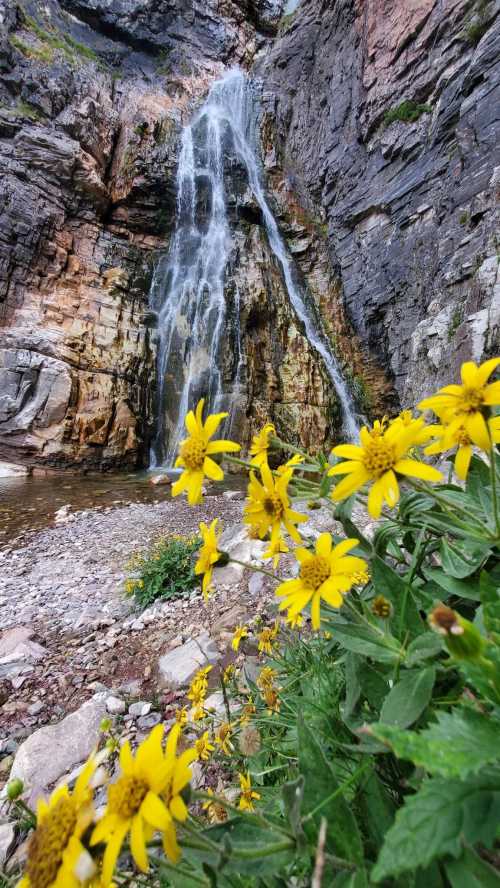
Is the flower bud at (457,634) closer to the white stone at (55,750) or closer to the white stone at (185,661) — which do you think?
the white stone at (185,661)

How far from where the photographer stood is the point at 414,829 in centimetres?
45

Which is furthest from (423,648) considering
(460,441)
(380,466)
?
(460,441)

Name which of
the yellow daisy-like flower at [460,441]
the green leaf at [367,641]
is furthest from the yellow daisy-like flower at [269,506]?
the yellow daisy-like flower at [460,441]

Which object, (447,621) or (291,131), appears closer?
(447,621)

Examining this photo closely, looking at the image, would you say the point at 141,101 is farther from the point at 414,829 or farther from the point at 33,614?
the point at 414,829

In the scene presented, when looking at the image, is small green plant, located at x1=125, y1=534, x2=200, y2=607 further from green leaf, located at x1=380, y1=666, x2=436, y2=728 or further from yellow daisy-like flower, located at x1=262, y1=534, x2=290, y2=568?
green leaf, located at x1=380, y1=666, x2=436, y2=728

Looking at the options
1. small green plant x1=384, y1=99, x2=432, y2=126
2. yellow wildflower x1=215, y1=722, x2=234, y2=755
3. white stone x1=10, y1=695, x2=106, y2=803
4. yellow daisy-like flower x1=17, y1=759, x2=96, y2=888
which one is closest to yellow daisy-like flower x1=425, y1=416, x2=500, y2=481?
yellow daisy-like flower x1=17, y1=759, x2=96, y2=888

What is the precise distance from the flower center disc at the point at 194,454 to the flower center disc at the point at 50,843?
62 cm

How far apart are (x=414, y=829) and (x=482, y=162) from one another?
1260 centimetres

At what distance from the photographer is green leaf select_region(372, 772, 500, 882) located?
43 cm

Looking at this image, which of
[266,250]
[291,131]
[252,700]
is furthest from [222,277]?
[252,700]

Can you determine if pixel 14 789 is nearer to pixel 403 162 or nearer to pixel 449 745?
pixel 449 745

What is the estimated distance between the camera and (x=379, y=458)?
0.78 meters

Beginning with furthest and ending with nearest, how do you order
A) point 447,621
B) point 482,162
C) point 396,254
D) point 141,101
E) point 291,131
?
point 291,131 → point 141,101 → point 396,254 → point 482,162 → point 447,621
